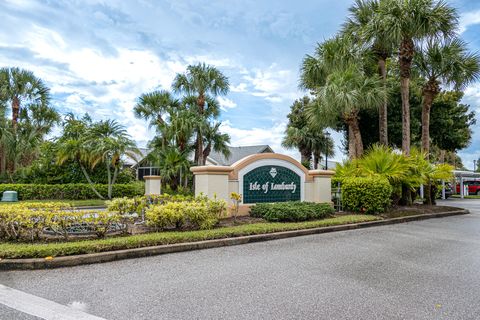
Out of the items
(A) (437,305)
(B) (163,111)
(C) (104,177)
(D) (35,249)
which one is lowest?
(A) (437,305)

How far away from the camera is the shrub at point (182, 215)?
728cm

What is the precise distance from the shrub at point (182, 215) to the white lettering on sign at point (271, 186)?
232 centimetres

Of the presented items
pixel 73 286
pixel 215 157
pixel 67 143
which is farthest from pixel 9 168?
pixel 73 286

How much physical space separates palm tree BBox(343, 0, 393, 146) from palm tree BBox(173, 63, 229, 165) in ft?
27.4

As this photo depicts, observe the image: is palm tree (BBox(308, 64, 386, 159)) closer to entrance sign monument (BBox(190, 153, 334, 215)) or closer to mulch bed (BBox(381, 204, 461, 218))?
A: entrance sign monument (BBox(190, 153, 334, 215))

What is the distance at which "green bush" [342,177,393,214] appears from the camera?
1155cm

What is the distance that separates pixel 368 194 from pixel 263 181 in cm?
385

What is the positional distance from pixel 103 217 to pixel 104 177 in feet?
45.3

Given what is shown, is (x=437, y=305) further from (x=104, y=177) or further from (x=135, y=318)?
(x=104, y=177)

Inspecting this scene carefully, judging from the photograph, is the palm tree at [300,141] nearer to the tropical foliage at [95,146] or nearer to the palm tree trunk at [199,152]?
the palm tree trunk at [199,152]

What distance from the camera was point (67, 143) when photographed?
1795cm

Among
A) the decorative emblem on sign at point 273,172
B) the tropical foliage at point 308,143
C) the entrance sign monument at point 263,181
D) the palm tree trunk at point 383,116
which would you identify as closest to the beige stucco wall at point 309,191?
the entrance sign monument at point 263,181

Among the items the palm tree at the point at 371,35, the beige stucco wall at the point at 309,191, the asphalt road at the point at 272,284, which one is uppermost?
the palm tree at the point at 371,35

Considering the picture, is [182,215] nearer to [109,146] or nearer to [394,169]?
[394,169]
